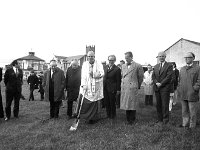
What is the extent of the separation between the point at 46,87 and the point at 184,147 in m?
5.05

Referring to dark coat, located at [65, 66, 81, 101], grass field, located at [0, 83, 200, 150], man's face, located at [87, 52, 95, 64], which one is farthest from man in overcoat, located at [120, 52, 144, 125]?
dark coat, located at [65, 66, 81, 101]

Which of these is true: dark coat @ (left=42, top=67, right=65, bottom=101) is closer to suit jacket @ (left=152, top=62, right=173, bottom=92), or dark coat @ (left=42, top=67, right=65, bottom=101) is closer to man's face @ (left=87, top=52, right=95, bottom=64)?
man's face @ (left=87, top=52, right=95, bottom=64)

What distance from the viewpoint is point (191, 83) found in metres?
5.74

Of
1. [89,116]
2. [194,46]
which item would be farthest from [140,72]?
[194,46]

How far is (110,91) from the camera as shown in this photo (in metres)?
7.16

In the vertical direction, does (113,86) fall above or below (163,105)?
above

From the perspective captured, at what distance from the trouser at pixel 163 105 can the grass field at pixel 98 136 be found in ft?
0.89

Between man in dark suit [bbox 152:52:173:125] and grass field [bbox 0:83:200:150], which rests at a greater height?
man in dark suit [bbox 152:52:173:125]

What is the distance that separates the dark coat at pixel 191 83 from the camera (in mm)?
5641

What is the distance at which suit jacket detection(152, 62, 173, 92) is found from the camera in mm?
6285

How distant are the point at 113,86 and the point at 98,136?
2346mm

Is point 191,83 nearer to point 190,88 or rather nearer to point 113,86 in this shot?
point 190,88

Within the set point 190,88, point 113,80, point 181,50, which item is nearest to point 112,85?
point 113,80

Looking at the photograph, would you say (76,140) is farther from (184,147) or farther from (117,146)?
(184,147)
